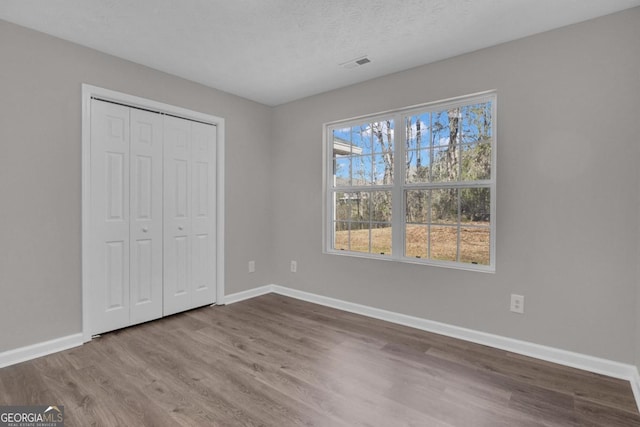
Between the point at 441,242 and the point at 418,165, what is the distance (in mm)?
782

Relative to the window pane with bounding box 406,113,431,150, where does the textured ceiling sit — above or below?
above

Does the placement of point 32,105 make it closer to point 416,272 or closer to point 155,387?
point 155,387

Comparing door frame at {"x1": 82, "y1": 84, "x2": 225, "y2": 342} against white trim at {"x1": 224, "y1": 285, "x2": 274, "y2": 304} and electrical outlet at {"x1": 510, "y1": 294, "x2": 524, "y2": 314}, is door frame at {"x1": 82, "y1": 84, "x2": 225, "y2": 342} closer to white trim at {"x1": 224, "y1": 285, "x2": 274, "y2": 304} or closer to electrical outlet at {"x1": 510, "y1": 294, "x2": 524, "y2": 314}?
white trim at {"x1": 224, "y1": 285, "x2": 274, "y2": 304}

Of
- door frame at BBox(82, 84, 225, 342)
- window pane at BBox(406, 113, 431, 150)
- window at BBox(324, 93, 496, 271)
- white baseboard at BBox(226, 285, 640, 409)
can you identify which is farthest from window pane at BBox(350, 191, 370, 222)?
door frame at BBox(82, 84, 225, 342)

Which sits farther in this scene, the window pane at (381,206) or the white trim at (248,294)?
the white trim at (248,294)

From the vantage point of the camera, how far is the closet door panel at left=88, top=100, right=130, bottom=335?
2.75 meters

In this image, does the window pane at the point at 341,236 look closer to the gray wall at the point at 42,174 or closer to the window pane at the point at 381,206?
the window pane at the point at 381,206

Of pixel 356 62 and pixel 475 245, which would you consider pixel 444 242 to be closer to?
pixel 475 245

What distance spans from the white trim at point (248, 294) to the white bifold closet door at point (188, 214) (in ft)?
0.67

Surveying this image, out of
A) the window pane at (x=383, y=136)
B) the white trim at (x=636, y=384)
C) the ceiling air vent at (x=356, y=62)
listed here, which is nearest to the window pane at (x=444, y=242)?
the window pane at (x=383, y=136)

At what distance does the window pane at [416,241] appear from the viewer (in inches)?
122

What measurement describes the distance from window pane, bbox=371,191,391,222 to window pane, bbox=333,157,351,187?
40cm

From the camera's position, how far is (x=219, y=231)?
3711mm

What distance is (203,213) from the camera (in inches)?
141
